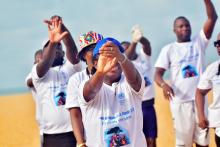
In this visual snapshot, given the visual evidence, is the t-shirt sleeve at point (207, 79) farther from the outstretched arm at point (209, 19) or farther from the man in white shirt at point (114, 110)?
the man in white shirt at point (114, 110)

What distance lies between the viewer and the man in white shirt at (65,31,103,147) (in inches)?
232

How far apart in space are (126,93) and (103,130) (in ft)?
1.38

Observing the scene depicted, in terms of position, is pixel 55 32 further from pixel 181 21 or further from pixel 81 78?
pixel 181 21

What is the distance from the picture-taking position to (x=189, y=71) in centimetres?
897

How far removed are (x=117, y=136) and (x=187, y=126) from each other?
12.9ft

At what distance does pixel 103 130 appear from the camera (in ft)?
17.4

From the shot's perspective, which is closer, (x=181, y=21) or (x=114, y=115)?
(x=114, y=115)

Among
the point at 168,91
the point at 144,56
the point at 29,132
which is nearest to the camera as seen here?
the point at 168,91

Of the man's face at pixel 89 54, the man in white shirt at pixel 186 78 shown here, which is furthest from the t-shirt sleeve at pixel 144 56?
the man's face at pixel 89 54

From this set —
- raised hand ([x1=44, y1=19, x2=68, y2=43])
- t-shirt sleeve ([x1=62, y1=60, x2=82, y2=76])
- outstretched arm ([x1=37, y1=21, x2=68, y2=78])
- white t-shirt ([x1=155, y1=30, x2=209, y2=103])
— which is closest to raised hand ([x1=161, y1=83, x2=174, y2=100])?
white t-shirt ([x1=155, y1=30, x2=209, y2=103])

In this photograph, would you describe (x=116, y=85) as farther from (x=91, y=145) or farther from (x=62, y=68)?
(x=62, y=68)

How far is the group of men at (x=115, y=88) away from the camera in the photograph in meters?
5.26

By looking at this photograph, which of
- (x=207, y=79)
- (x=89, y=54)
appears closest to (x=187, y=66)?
(x=207, y=79)

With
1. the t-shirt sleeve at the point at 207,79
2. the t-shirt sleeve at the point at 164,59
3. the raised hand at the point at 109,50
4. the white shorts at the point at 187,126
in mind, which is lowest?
the white shorts at the point at 187,126
